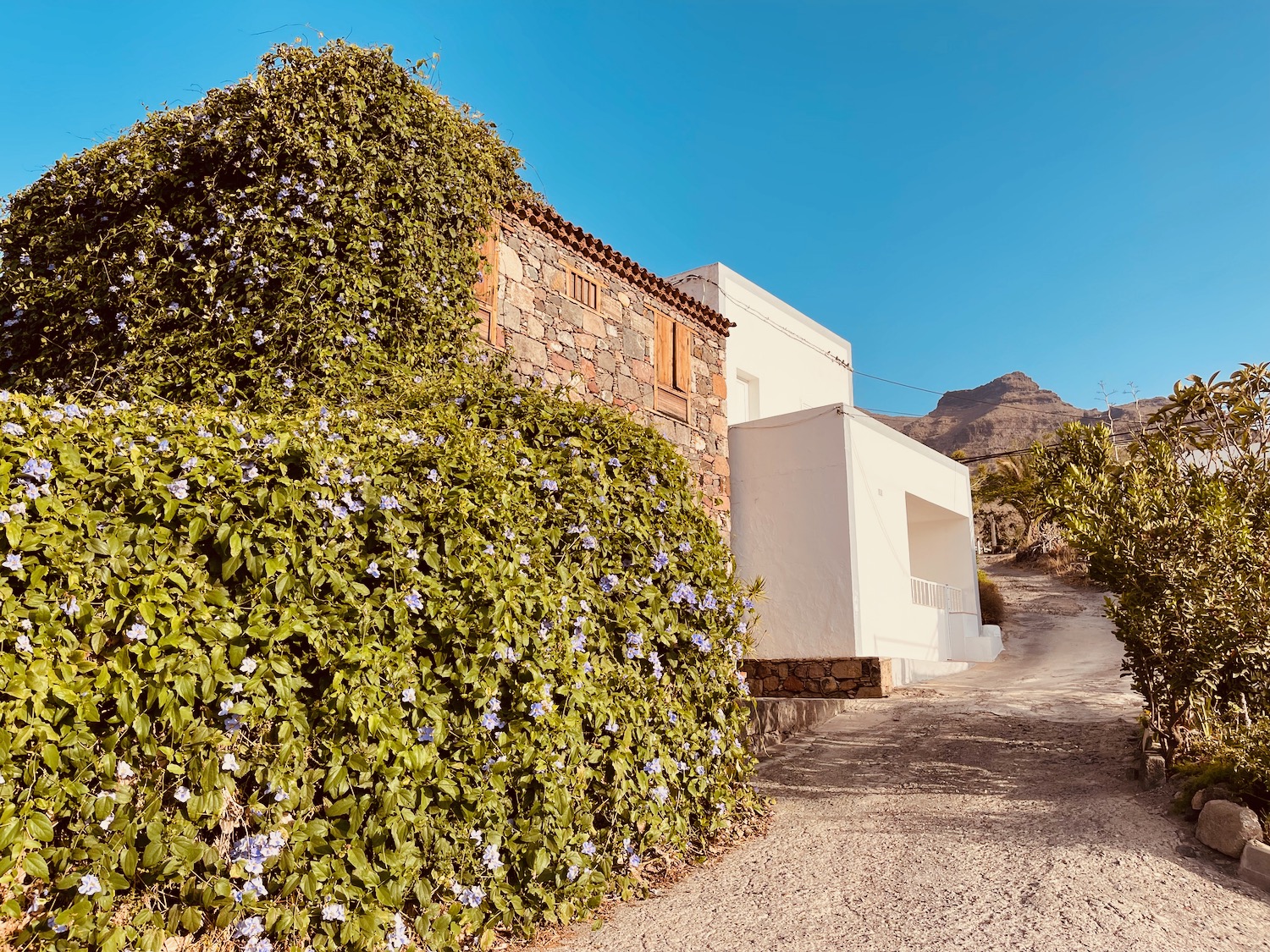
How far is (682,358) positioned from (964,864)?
792 cm

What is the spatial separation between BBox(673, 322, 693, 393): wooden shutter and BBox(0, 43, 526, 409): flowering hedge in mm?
4182

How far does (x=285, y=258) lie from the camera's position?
246 inches

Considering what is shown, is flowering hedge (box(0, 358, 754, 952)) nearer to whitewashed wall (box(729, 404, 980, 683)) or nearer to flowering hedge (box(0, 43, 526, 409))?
flowering hedge (box(0, 43, 526, 409))

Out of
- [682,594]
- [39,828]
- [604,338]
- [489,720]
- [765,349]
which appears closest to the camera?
[39,828]

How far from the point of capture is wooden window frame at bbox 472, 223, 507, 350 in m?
8.10

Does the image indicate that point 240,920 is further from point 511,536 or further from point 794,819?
point 794,819

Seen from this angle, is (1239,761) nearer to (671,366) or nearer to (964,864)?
(964,864)

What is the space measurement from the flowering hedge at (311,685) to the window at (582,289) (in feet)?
18.2

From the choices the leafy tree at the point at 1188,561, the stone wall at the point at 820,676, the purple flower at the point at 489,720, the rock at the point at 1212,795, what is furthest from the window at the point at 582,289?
the rock at the point at 1212,795

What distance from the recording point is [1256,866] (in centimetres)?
400

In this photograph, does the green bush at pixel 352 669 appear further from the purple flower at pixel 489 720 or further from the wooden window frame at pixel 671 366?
the wooden window frame at pixel 671 366

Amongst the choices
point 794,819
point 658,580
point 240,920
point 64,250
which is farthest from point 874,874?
point 64,250

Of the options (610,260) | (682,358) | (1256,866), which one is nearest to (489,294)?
(610,260)

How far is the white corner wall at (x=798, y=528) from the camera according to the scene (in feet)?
38.3
